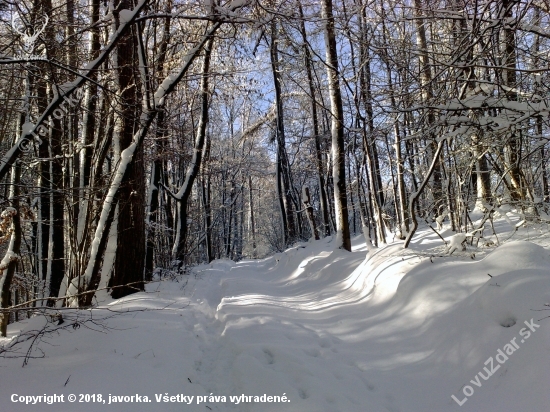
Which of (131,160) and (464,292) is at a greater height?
(131,160)

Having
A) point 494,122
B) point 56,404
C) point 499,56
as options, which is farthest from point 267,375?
point 499,56

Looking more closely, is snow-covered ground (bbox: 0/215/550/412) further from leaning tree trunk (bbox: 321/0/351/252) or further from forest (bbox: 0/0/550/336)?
leaning tree trunk (bbox: 321/0/351/252)

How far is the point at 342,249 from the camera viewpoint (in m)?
9.10

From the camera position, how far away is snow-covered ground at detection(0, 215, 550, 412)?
2.70 m

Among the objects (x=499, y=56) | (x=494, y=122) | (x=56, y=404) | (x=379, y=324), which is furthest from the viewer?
(x=379, y=324)

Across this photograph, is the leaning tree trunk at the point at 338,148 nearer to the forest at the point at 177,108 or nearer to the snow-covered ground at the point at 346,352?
the forest at the point at 177,108

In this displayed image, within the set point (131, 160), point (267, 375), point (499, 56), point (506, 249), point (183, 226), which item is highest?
point (499, 56)

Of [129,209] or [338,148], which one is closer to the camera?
[129,209]

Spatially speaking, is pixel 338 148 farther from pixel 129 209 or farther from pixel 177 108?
pixel 129 209

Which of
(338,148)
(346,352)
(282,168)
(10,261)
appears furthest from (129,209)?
(282,168)

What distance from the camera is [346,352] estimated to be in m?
3.90

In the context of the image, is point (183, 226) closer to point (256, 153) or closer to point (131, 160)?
point (131, 160)

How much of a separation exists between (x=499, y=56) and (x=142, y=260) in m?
6.25

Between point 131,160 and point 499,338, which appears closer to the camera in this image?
point 499,338
